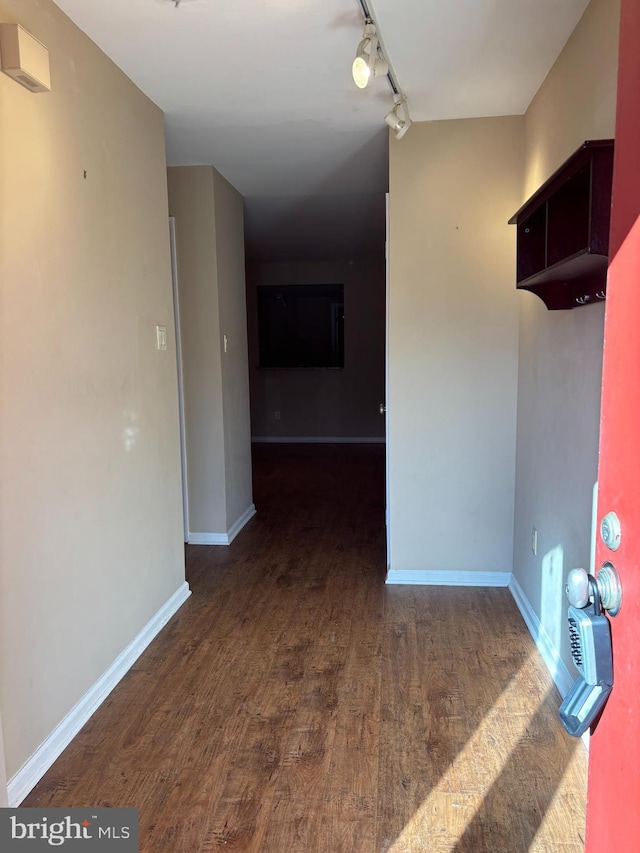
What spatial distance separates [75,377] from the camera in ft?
6.82

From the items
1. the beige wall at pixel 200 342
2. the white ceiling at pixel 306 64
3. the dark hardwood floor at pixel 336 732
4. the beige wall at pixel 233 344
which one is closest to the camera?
the dark hardwood floor at pixel 336 732

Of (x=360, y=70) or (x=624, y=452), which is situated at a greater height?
(x=360, y=70)

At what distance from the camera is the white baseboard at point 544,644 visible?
222 centimetres

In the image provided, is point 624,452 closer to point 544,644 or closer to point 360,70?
point 360,70

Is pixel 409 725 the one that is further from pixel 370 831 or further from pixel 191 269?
pixel 191 269

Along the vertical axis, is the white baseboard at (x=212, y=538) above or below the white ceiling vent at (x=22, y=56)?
below

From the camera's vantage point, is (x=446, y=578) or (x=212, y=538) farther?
(x=212, y=538)

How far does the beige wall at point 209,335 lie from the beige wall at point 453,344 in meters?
1.29

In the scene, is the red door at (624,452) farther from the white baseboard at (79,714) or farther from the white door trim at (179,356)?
the white door trim at (179,356)

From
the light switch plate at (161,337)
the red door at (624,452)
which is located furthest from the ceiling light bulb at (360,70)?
the light switch plate at (161,337)

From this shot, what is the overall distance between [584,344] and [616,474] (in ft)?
4.31

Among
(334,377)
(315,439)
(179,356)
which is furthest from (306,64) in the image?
(315,439)

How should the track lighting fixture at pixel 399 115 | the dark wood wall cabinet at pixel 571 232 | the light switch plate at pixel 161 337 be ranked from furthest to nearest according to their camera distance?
the light switch plate at pixel 161 337 → the track lighting fixture at pixel 399 115 → the dark wood wall cabinet at pixel 571 232

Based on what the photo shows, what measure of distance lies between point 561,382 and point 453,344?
95cm
